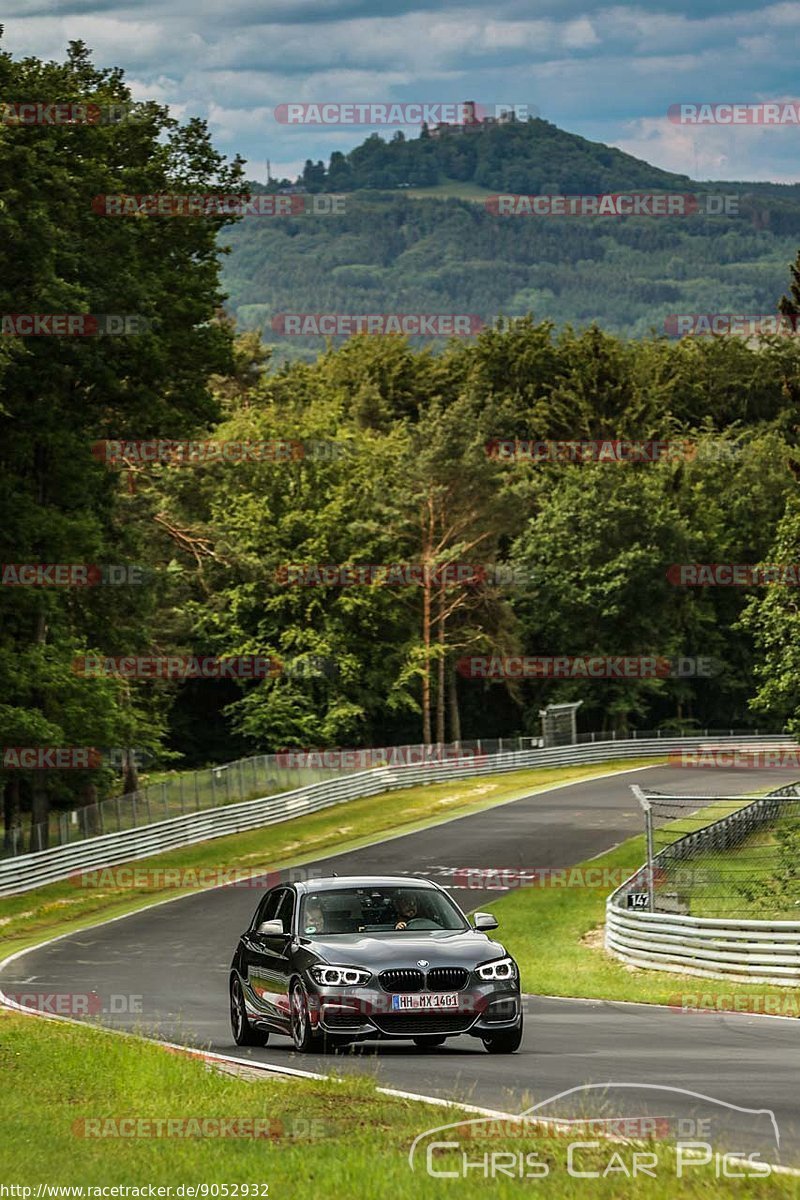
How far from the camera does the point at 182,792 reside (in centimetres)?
5262

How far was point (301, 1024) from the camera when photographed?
1534 cm

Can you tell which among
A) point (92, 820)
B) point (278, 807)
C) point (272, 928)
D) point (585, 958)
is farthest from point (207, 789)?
point (272, 928)

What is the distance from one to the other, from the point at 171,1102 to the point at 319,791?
50131 millimetres

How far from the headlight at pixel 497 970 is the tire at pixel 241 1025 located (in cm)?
272

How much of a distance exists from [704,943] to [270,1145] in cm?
1658

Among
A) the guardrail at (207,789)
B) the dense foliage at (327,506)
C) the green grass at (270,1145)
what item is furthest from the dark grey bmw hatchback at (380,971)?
the guardrail at (207,789)

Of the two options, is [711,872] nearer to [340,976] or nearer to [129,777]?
[340,976]

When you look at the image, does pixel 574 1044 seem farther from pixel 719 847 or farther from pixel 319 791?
pixel 319 791

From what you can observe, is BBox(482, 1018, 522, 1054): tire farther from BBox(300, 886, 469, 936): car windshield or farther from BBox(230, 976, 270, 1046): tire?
BBox(230, 976, 270, 1046): tire

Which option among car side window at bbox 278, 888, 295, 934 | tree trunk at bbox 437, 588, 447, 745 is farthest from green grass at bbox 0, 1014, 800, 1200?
tree trunk at bbox 437, 588, 447, 745

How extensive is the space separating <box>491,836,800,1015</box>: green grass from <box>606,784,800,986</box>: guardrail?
22 centimetres

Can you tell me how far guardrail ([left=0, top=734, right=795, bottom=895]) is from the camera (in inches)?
1748

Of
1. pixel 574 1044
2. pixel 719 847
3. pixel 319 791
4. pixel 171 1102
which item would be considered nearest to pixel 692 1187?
pixel 171 1102

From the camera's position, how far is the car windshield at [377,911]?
16.1m
